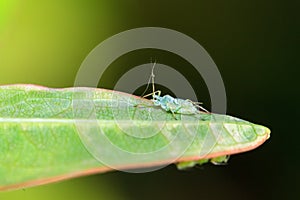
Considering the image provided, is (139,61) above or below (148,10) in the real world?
below

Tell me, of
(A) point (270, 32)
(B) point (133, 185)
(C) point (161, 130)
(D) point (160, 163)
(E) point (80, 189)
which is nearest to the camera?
(D) point (160, 163)

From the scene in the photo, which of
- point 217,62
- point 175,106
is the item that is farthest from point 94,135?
point 217,62

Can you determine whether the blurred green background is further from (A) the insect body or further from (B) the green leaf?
(B) the green leaf

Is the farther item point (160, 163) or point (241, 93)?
point (241, 93)

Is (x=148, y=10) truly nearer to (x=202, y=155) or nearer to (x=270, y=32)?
(x=270, y=32)

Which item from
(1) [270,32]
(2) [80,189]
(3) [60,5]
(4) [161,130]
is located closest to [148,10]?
(3) [60,5]

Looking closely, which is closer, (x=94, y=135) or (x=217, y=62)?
(x=94, y=135)

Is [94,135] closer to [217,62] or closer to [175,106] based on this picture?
[175,106]
